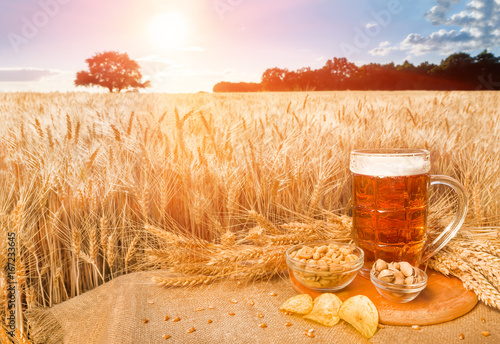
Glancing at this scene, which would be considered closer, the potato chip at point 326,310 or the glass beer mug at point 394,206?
the potato chip at point 326,310

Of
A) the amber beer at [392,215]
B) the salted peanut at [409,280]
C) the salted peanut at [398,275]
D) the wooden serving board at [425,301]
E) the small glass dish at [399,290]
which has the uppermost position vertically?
the amber beer at [392,215]

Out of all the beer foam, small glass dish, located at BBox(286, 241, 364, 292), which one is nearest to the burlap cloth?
small glass dish, located at BBox(286, 241, 364, 292)

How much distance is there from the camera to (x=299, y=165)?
65.7 inches

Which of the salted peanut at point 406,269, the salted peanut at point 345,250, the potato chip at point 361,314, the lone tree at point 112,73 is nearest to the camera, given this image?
the potato chip at point 361,314

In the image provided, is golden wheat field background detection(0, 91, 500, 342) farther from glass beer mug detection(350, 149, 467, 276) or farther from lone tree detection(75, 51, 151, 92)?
lone tree detection(75, 51, 151, 92)

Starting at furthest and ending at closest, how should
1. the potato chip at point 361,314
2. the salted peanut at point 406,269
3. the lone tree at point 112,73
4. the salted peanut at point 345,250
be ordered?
the lone tree at point 112,73 < the salted peanut at point 345,250 < the salted peanut at point 406,269 < the potato chip at point 361,314

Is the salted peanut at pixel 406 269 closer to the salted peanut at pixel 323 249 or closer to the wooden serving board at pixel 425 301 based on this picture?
the wooden serving board at pixel 425 301

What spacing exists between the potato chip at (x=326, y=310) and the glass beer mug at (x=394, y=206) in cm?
27

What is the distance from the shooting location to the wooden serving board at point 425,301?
1.11 meters

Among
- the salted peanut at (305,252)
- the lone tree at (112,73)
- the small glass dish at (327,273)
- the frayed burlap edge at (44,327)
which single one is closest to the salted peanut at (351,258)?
the small glass dish at (327,273)

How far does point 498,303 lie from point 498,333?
83 mm

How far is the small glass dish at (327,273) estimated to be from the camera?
3.88ft

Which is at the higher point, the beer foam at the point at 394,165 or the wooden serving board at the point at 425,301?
the beer foam at the point at 394,165

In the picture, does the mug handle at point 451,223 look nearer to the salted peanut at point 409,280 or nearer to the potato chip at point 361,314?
the salted peanut at point 409,280
